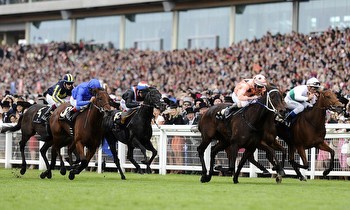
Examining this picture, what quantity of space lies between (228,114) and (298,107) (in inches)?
59.9

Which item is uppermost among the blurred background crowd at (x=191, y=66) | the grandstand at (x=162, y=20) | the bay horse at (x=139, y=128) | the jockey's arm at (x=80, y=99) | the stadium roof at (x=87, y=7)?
the stadium roof at (x=87, y=7)

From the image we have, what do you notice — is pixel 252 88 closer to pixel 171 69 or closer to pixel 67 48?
pixel 171 69

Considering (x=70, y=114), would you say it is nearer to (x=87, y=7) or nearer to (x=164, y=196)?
(x=164, y=196)

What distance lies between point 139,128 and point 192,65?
47.1 feet

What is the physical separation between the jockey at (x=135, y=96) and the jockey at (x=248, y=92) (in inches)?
113

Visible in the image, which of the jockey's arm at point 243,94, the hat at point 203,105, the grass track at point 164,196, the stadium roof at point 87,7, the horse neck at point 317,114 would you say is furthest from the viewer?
the stadium roof at point 87,7

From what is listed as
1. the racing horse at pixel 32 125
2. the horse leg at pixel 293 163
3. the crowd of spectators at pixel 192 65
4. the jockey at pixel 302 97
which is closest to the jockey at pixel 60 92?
the racing horse at pixel 32 125

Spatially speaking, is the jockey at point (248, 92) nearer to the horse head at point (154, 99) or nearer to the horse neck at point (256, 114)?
the horse neck at point (256, 114)

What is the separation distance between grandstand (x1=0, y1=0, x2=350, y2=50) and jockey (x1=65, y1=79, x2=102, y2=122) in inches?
698

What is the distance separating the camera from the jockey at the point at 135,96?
54.1 feet

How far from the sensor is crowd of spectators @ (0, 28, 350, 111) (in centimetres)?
2444

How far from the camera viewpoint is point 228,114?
1383 centimetres

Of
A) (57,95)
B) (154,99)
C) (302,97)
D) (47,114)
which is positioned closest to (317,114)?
(302,97)

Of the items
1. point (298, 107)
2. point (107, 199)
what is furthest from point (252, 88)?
point (107, 199)
